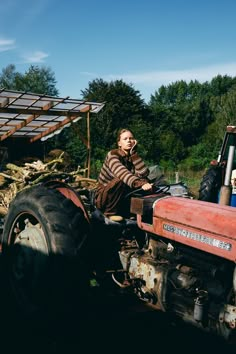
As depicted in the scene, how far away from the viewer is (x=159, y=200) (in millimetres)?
3365

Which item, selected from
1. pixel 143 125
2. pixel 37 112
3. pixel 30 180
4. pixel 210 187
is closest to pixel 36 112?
pixel 37 112

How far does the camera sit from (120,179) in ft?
11.8

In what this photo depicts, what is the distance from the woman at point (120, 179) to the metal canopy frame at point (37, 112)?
7621mm

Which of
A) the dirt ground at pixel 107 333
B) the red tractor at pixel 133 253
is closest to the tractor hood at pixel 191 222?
the red tractor at pixel 133 253

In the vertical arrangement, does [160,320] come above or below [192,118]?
below

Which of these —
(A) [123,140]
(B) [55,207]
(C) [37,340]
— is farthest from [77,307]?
(A) [123,140]

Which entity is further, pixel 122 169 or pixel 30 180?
pixel 30 180

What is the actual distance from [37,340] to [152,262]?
106 cm

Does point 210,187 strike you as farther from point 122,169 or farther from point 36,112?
point 36,112

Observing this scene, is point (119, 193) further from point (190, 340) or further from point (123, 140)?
point (190, 340)

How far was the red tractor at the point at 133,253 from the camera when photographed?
2.82 meters

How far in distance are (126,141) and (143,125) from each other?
28185mm

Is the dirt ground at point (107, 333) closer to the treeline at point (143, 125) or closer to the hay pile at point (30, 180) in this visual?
the hay pile at point (30, 180)

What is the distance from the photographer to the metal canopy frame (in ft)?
37.9
